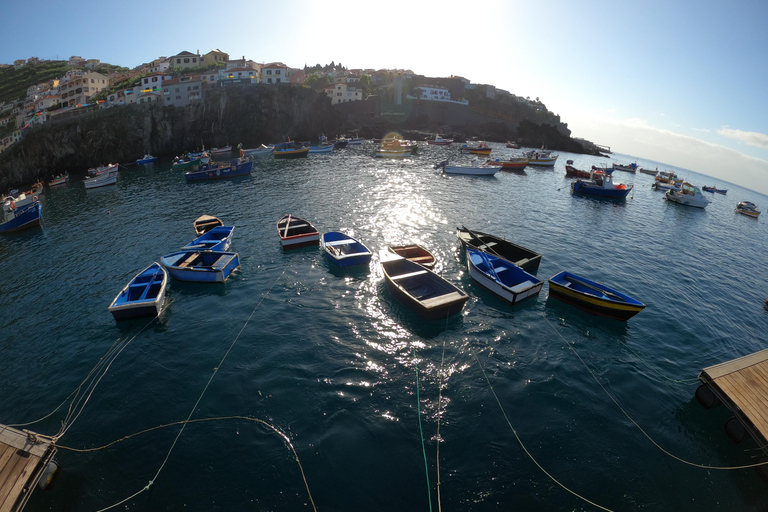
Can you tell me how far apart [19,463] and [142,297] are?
413 inches

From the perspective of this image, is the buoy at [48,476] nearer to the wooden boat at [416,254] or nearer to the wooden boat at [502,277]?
the wooden boat at [416,254]

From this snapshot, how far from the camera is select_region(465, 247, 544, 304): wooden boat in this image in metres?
20.2

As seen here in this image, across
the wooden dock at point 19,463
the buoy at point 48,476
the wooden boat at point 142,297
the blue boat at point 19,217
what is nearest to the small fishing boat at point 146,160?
the blue boat at point 19,217

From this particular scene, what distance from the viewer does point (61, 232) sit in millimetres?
34188

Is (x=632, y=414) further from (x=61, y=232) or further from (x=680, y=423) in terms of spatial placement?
A: (x=61, y=232)

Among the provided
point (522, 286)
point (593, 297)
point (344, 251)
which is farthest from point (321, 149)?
point (593, 297)

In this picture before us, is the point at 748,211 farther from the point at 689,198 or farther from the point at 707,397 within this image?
the point at 707,397

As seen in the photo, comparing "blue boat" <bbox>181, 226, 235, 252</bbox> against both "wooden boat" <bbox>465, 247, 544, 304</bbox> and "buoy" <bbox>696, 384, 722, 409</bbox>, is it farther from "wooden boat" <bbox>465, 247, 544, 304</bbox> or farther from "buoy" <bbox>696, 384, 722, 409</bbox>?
"buoy" <bbox>696, 384, 722, 409</bbox>

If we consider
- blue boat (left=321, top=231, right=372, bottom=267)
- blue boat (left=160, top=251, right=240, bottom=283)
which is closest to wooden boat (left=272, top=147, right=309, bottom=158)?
blue boat (left=321, top=231, right=372, bottom=267)

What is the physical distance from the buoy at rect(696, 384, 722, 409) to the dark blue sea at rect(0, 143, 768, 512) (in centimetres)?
53

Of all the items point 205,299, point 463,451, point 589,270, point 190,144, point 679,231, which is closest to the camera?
point 463,451

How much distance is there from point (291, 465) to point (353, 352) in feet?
19.6

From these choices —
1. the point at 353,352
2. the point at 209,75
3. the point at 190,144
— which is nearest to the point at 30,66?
the point at 209,75

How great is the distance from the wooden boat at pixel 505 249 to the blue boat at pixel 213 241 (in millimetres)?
20115
